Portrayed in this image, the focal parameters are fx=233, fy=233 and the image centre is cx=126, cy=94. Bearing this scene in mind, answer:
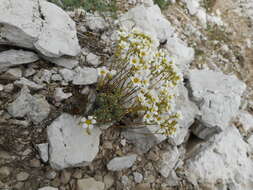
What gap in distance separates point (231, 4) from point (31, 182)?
302 inches

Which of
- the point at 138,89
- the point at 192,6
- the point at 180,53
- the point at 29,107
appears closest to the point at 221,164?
the point at 138,89

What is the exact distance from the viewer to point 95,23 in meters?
3.87

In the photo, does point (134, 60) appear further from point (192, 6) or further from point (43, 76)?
point (192, 6)

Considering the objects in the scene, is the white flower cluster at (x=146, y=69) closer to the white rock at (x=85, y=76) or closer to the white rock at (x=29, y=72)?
the white rock at (x=85, y=76)

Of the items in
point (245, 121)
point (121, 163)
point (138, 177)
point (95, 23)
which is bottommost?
point (138, 177)

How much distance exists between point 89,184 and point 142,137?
35.3 inches

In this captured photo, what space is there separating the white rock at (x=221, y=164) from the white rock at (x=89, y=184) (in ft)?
4.20

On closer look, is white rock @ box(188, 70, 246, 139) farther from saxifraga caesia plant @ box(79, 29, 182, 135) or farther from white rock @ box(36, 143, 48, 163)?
white rock @ box(36, 143, 48, 163)

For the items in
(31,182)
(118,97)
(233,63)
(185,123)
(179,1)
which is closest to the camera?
(31,182)

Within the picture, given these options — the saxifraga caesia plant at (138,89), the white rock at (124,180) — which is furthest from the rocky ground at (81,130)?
the saxifraga caesia plant at (138,89)

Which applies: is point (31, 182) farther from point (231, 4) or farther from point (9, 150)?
point (231, 4)

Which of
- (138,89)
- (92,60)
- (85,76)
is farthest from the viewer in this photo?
(92,60)

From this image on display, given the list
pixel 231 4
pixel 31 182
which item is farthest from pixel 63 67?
pixel 231 4

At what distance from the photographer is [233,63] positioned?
566 cm
